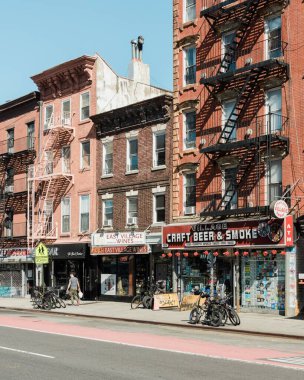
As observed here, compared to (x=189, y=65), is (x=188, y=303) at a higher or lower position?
lower

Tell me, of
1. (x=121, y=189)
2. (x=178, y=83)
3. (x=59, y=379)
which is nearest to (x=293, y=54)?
(x=178, y=83)

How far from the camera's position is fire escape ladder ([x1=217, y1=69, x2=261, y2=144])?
25953 millimetres

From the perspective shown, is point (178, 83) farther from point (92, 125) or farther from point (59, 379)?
point (59, 379)

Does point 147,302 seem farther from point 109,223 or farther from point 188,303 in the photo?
point 109,223

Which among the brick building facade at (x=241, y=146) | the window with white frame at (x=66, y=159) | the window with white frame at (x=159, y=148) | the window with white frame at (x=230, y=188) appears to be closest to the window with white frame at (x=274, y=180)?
the brick building facade at (x=241, y=146)

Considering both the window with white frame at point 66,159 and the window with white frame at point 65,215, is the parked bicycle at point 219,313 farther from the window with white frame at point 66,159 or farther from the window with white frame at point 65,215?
the window with white frame at point 66,159

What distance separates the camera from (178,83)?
3039 cm

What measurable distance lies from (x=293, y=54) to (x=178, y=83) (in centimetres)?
690

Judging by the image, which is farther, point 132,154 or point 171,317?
point 132,154

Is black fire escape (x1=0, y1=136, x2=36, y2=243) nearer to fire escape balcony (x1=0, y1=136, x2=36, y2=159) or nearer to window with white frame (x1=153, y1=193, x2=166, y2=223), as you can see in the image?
fire escape balcony (x1=0, y1=136, x2=36, y2=159)

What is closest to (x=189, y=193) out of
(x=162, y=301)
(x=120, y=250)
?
(x=120, y=250)

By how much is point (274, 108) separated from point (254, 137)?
4.78ft

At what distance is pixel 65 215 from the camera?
37.4m

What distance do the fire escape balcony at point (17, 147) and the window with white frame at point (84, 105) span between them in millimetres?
5237
